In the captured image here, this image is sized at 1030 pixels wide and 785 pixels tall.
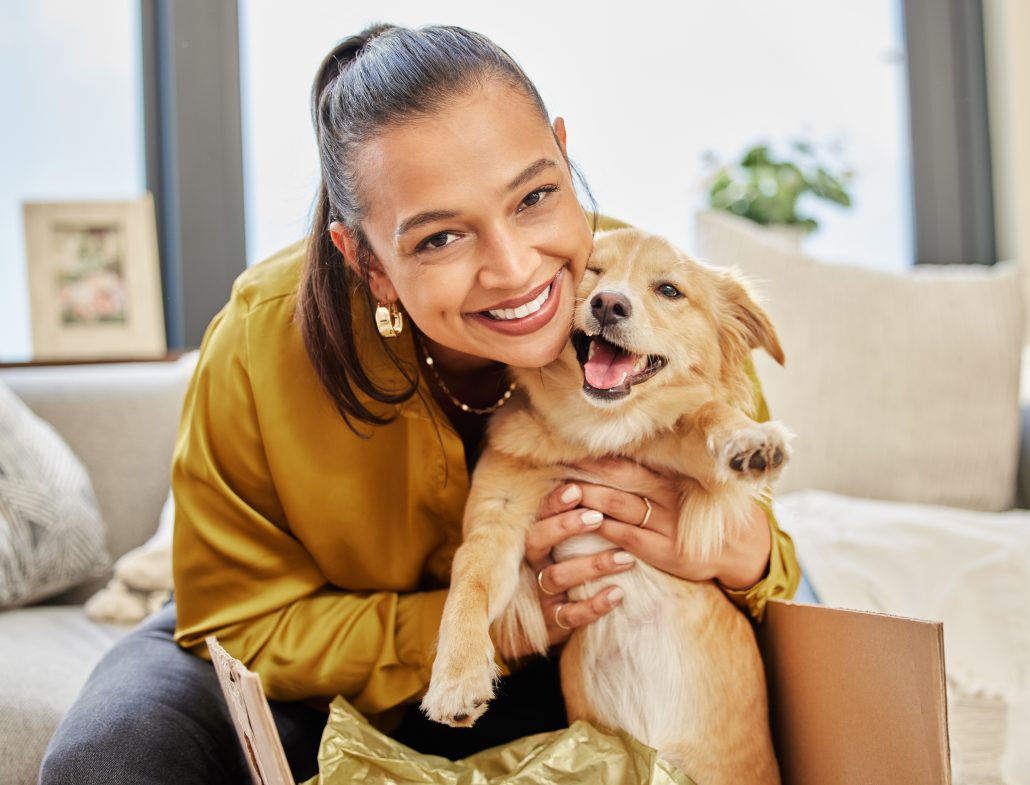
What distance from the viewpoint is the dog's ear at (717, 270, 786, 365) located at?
135 cm

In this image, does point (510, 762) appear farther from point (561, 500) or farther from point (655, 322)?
point (655, 322)

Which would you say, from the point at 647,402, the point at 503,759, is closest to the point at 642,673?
the point at 503,759

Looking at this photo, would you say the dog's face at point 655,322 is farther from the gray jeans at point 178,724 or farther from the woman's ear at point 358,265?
the gray jeans at point 178,724

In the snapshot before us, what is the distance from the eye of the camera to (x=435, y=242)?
115cm

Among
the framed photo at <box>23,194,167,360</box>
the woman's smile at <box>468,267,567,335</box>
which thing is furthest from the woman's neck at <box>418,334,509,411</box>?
the framed photo at <box>23,194,167,360</box>

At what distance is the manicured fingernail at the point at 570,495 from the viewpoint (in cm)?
131

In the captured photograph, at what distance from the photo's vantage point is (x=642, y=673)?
4.12 feet

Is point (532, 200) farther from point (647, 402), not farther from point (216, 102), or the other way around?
point (216, 102)

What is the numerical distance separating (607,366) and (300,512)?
1.70ft

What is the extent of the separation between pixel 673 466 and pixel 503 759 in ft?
1.56

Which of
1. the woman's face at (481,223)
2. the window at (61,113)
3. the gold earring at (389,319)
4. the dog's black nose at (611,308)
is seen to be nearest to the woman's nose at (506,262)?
the woman's face at (481,223)

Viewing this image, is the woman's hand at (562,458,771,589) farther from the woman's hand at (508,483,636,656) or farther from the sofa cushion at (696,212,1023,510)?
the sofa cushion at (696,212,1023,510)

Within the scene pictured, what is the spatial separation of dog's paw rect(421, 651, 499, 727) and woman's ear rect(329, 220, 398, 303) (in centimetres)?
51

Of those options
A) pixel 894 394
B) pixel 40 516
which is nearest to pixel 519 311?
pixel 40 516
